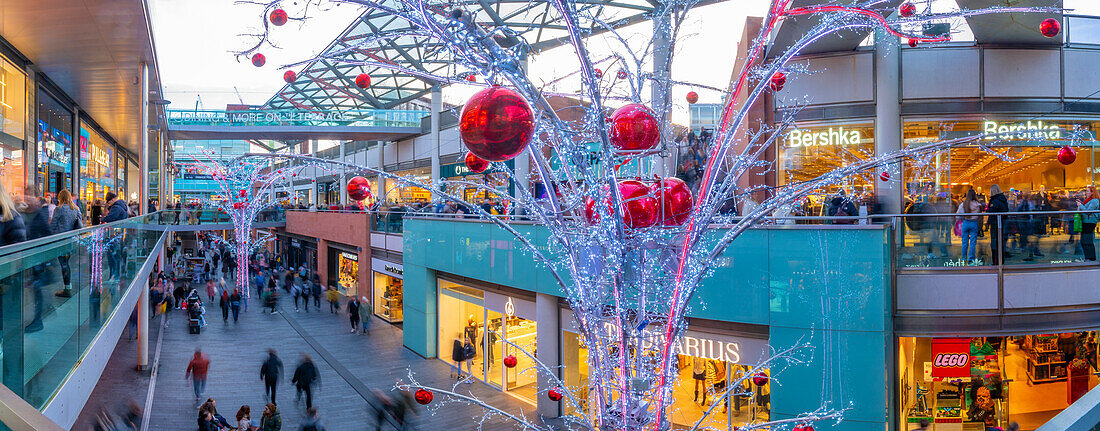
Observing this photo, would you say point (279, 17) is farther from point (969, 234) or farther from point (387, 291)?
point (387, 291)

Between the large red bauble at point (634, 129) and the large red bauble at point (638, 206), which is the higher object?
the large red bauble at point (634, 129)

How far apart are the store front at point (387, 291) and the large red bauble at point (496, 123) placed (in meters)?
19.8

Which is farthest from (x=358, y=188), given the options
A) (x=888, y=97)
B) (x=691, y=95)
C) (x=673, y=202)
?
(x=888, y=97)

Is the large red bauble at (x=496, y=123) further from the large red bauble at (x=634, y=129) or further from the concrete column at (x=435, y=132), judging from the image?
the concrete column at (x=435, y=132)

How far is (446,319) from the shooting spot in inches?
726

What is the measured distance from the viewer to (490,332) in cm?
1585

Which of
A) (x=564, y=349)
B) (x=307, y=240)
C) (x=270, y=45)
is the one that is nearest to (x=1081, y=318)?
(x=564, y=349)

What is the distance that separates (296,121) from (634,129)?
28.9 meters

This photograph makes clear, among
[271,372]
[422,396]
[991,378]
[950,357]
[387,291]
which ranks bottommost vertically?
[271,372]

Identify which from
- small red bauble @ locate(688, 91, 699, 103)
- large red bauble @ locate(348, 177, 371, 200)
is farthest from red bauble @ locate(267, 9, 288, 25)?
small red bauble @ locate(688, 91, 699, 103)

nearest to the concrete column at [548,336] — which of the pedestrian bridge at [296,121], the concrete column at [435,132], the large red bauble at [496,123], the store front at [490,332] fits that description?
the store front at [490,332]

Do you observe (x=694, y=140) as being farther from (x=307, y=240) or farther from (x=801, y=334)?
(x=307, y=240)

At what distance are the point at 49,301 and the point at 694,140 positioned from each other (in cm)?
980

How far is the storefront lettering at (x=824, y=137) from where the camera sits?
45.3ft
